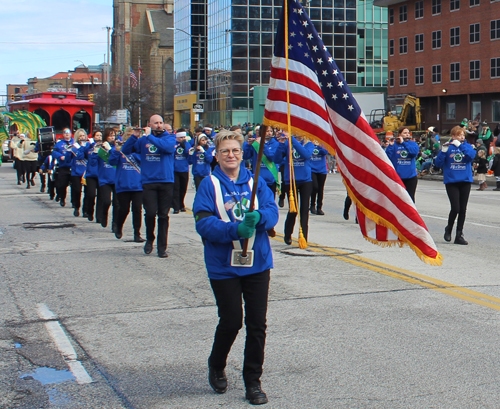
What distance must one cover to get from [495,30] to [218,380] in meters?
49.0

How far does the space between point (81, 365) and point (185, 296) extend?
2.36 meters

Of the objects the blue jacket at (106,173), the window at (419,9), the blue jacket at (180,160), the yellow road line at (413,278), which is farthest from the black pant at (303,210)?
the window at (419,9)

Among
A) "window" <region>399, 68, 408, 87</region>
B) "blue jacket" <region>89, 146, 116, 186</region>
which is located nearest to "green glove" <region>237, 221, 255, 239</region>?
"blue jacket" <region>89, 146, 116, 186</region>

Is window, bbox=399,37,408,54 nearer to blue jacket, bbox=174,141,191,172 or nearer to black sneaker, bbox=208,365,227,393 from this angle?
blue jacket, bbox=174,141,191,172

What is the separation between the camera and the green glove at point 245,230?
4.39 m

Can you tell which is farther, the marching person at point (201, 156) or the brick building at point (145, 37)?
the brick building at point (145, 37)

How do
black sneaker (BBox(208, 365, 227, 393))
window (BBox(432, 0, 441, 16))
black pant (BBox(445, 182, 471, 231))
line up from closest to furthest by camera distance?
black sneaker (BBox(208, 365, 227, 393))
black pant (BBox(445, 182, 471, 231))
window (BBox(432, 0, 441, 16))

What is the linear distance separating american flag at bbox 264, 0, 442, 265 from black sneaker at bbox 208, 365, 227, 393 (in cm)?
141

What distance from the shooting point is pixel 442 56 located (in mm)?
54375

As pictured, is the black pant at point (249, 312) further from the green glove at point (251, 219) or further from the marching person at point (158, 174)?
the marching person at point (158, 174)

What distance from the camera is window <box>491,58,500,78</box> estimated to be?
4911 centimetres

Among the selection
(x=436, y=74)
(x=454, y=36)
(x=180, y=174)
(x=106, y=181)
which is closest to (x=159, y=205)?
(x=106, y=181)

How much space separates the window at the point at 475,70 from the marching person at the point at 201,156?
125 feet

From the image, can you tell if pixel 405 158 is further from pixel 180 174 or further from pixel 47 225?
pixel 47 225
